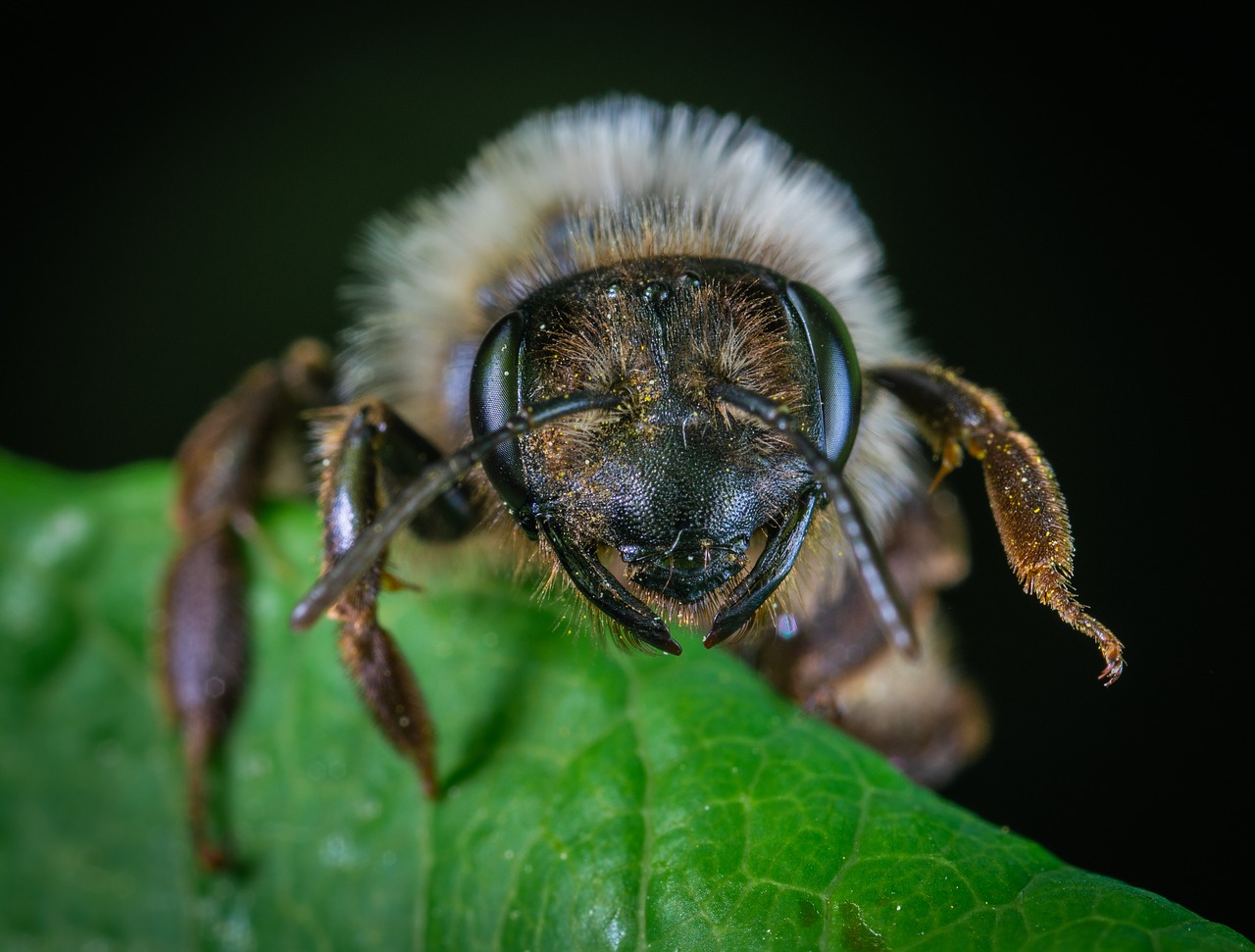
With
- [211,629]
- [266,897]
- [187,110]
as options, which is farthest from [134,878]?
[187,110]

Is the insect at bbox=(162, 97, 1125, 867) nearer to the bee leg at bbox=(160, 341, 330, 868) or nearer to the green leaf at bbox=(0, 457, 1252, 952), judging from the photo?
the bee leg at bbox=(160, 341, 330, 868)

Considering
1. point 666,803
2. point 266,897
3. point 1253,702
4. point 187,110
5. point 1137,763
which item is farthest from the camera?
point 187,110

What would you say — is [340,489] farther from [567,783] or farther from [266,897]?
[266,897]

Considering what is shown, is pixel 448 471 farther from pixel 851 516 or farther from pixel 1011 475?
pixel 1011 475

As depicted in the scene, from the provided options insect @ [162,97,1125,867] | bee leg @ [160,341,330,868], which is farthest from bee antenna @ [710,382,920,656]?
bee leg @ [160,341,330,868]

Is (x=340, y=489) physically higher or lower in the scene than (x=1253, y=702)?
lower

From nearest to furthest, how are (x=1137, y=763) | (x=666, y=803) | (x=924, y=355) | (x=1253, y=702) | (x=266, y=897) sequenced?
(x=666, y=803), (x=266, y=897), (x=1253, y=702), (x=924, y=355), (x=1137, y=763)

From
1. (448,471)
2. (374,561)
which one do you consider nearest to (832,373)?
(448,471)
